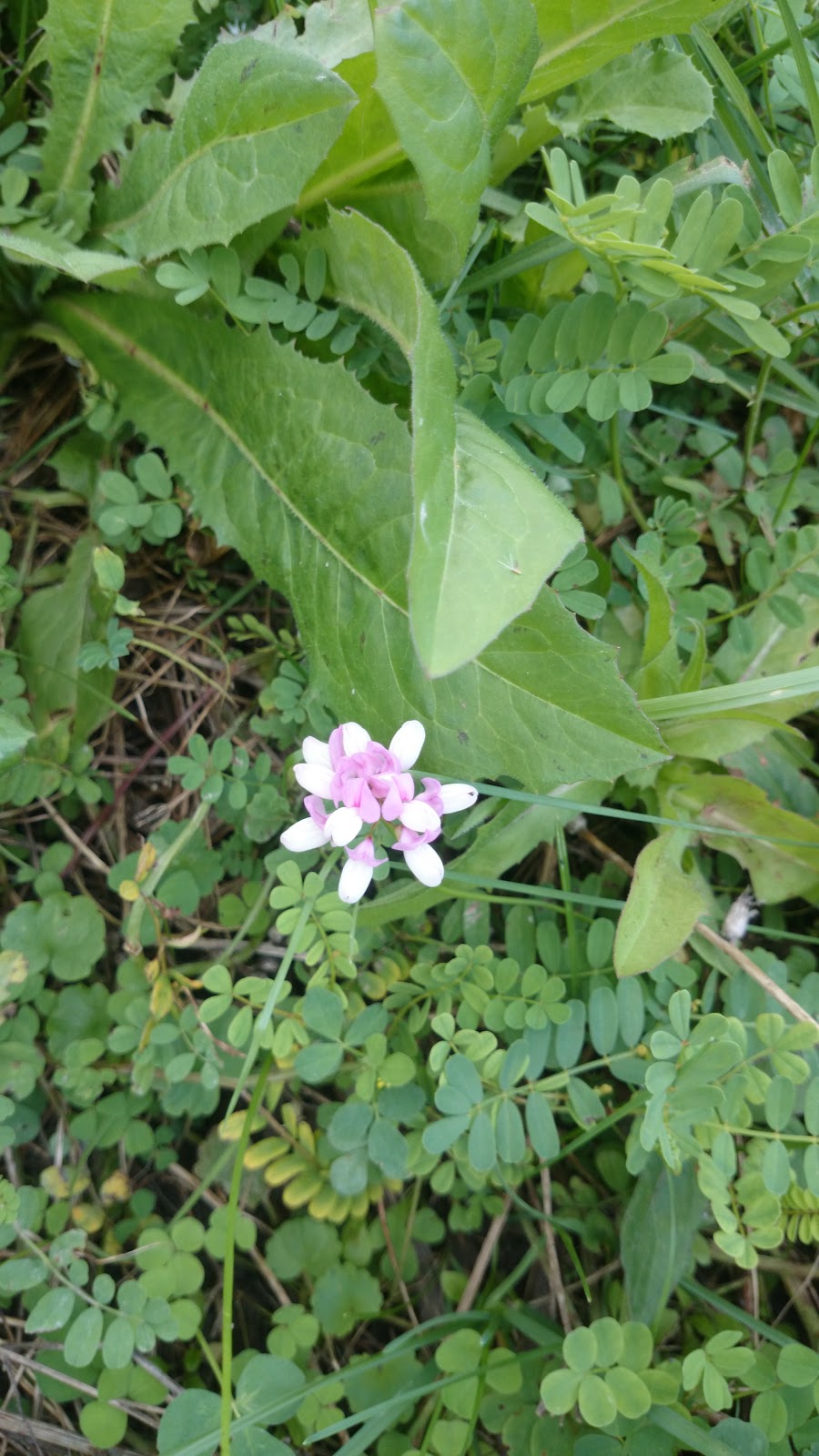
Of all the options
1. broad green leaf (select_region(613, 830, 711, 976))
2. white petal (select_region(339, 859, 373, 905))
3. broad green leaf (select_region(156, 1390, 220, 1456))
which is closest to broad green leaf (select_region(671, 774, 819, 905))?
broad green leaf (select_region(613, 830, 711, 976))

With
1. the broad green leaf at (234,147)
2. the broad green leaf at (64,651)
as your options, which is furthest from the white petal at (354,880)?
the broad green leaf at (234,147)

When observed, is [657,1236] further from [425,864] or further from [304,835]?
[304,835]

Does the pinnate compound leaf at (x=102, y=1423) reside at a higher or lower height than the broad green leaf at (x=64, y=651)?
lower

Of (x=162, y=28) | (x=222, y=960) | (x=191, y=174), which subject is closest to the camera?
(x=191, y=174)

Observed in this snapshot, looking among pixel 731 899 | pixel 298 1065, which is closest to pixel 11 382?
pixel 298 1065

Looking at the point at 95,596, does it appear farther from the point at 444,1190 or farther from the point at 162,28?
the point at 444,1190

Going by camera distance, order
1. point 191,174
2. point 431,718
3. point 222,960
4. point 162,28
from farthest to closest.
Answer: point 222,960
point 162,28
point 191,174
point 431,718

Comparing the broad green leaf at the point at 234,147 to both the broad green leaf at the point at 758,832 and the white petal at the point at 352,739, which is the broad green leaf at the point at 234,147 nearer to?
the white petal at the point at 352,739
